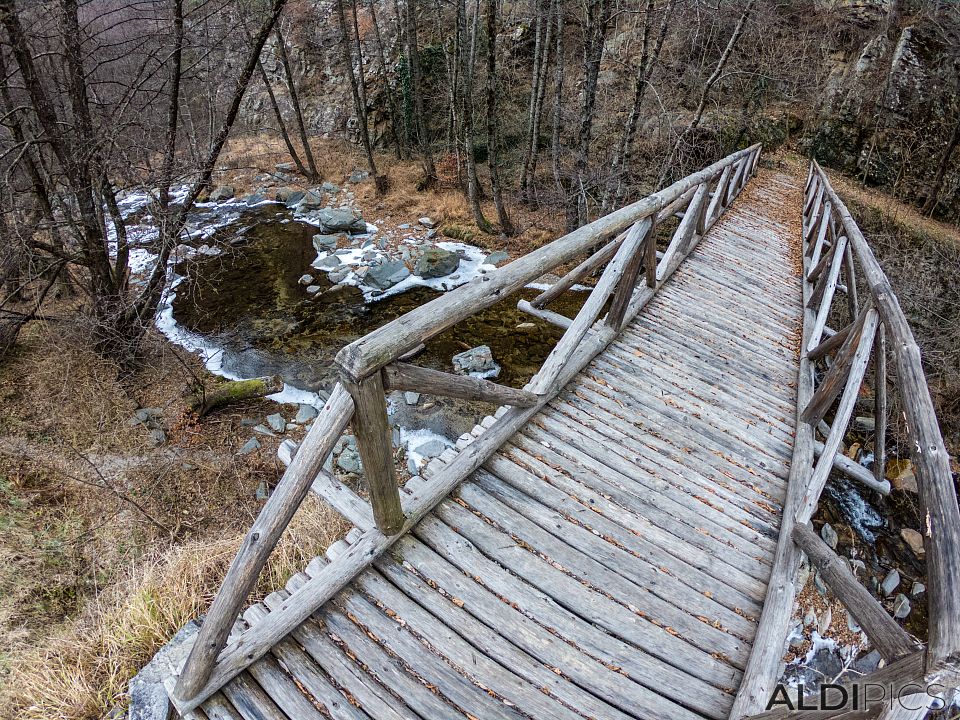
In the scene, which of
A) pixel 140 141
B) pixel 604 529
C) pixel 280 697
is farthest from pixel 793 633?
pixel 140 141

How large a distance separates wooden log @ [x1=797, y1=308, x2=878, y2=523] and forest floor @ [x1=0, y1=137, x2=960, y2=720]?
12.1 ft

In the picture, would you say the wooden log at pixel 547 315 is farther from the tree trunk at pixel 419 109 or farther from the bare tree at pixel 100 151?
the tree trunk at pixel 419 109

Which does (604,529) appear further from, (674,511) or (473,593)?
(473,593)

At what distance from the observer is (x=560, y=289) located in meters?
4.82

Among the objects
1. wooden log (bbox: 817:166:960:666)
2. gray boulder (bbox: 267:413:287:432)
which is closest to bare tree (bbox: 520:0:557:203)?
gray boulder (bbox: 267:413:287:432)

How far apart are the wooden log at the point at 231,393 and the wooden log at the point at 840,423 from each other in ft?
24.9

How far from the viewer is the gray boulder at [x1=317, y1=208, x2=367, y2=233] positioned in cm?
1455

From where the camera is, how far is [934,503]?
166cm

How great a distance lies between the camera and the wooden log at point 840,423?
296cm

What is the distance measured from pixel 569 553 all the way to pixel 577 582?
0.54ft

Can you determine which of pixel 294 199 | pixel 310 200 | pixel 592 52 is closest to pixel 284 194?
pixel 294 199

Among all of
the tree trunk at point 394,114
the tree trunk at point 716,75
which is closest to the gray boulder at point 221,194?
the tree trunk at point 394,114

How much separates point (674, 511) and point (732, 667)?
34.4 inches

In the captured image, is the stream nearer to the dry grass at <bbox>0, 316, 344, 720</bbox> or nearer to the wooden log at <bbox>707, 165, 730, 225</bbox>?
the dry grass at <bbox>0, 316, 344, 720</bbox>
